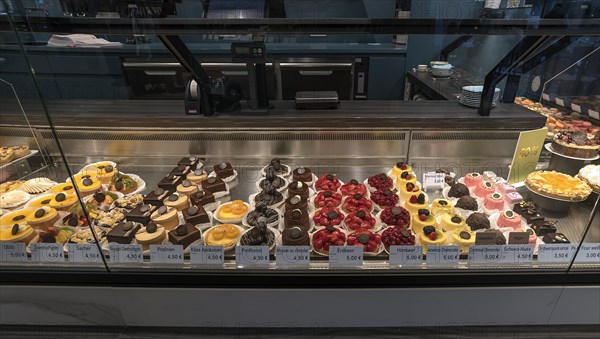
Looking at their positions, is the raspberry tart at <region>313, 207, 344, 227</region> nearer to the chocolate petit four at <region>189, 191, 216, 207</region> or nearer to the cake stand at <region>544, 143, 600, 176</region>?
the chocolate petit four at <region>189, 191, 216, 207</region>

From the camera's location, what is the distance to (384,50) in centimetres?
589

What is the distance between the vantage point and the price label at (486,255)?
1797 mm

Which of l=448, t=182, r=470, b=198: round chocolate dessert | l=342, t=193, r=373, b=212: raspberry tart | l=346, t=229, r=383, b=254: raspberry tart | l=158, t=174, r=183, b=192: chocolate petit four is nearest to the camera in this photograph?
l=346, t=229, r=383, b=254: raspberry tart

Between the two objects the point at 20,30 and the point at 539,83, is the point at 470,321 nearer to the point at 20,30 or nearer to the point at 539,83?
the point at 20,30

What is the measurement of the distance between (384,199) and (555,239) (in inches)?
37.9

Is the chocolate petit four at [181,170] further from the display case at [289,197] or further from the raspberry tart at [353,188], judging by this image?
the raspberry tart at [353,188]

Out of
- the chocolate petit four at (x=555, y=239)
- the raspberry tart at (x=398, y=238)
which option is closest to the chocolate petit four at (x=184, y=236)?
the raspberry tart at (x=398, y=238)

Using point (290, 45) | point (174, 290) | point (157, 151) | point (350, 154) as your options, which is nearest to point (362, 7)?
point (290, 45)

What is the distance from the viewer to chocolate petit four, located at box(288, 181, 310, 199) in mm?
2398

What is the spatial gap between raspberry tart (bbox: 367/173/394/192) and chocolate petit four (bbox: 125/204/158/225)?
1.51 metres

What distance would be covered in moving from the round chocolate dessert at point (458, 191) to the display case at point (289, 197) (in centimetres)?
2

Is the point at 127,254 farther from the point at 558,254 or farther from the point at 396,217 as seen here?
the point at 558,254

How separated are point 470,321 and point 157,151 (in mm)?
2445

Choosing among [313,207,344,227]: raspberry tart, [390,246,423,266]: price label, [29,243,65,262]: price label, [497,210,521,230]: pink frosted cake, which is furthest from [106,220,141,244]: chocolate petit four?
[497,210,521,230]: pink frosted cake
